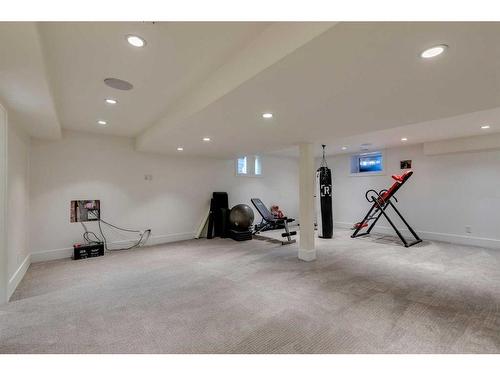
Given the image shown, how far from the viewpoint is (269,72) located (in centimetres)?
185

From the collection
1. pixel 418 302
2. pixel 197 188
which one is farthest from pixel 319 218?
pixel 418 302

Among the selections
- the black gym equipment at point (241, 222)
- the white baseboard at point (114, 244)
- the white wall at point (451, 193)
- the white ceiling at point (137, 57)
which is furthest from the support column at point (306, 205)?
the white wall at point (451, 193)

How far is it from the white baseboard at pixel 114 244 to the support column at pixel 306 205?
320cm

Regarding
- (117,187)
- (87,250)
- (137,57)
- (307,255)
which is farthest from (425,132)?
(87,250)

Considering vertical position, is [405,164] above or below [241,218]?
above

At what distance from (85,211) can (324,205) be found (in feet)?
18.1

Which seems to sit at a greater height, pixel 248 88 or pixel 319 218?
pixel 248 88

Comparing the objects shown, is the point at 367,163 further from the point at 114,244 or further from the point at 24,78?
the point at 24,78

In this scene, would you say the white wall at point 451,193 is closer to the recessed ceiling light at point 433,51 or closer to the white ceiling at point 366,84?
the white ceiling at point 366,84

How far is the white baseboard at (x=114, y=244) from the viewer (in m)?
4.37

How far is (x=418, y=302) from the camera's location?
2736 millimetres

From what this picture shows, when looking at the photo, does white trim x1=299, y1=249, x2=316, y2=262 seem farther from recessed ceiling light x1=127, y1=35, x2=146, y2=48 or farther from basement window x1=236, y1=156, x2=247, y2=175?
recessed ceiling light x1=127, y1=35, x2=146, y2=48

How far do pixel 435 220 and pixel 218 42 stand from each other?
6.65 meters

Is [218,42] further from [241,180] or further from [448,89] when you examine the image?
[241,180]
